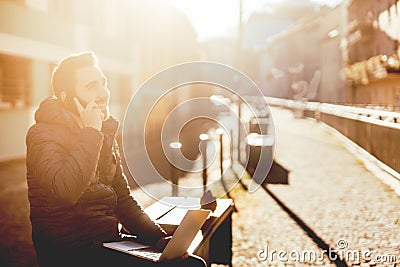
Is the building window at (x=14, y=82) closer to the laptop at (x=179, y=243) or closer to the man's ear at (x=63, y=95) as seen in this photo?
the man's ear at (x=63, y=95)

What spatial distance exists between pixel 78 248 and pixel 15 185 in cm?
773

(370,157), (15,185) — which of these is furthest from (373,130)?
(15,185)

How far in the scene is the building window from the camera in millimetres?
13320

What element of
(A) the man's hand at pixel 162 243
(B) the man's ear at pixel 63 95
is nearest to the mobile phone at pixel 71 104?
(B) the man's ear at pixel 63 95

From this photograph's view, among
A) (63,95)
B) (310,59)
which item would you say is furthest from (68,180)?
(310,59)

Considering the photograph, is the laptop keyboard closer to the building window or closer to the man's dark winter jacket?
the man's dark winter jacket

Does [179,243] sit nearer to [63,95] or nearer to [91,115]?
[91,115]

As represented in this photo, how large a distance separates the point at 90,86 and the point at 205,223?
5.45ft

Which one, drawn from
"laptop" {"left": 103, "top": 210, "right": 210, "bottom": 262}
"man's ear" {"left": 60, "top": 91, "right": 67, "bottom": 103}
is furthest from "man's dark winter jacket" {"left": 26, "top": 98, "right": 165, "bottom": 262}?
"laptop" {"left": 103, "top": 210, "right": 210, "bottom": 262}

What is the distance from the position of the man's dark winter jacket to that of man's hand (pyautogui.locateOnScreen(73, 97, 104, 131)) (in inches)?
1.8

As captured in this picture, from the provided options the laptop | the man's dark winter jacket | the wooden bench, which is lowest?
the wooden bench

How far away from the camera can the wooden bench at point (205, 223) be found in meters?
3.60

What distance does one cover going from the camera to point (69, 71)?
2684mm

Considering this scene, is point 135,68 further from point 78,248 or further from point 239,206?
point 78,248
